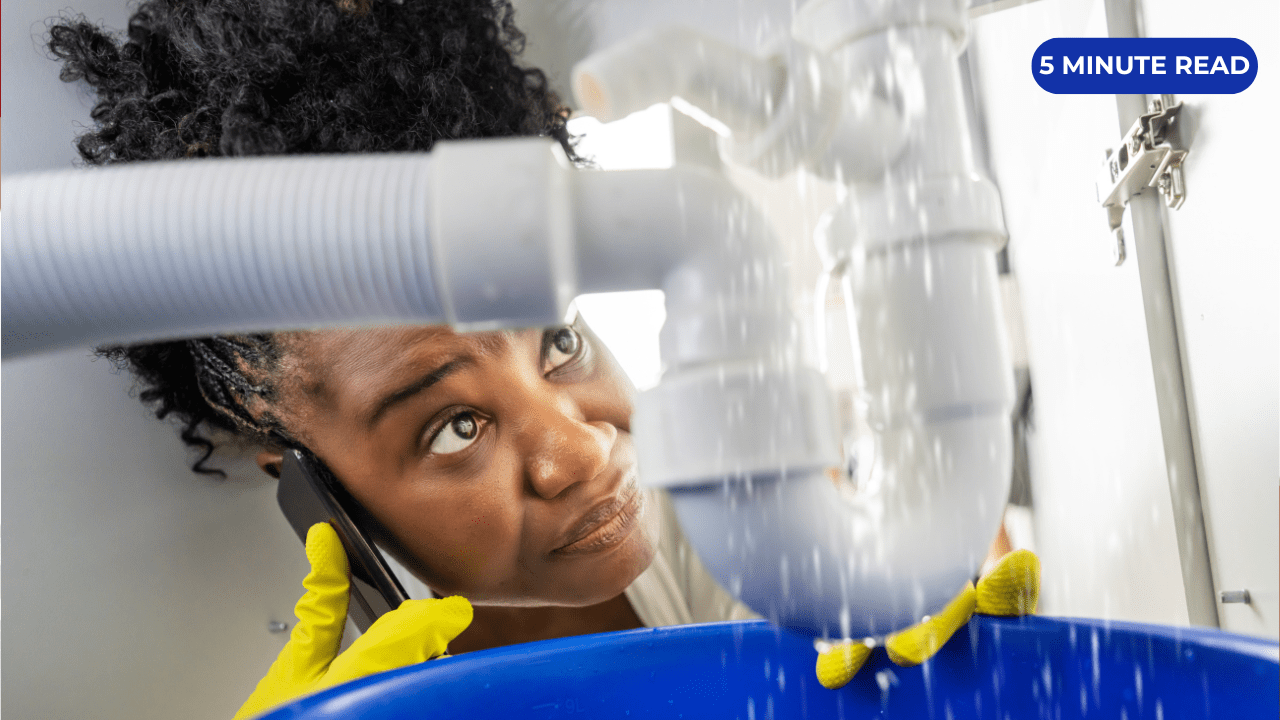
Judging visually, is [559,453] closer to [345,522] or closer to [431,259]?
[345,522]

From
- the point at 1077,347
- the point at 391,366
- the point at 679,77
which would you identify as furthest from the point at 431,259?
the point at 1077,347

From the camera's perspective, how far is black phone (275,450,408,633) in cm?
73

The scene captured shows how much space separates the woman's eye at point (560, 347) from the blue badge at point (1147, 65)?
478 mm

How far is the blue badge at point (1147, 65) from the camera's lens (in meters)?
0.39

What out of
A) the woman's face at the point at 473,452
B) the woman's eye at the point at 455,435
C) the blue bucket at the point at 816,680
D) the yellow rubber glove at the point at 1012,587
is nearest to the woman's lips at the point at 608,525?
the woman's face at the point at 473,452

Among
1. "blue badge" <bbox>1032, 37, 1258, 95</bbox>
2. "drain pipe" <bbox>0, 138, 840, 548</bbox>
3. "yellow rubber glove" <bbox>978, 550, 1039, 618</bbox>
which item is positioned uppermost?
"blue badge" <bbox>1032, 37, 1258, 95</bbox>

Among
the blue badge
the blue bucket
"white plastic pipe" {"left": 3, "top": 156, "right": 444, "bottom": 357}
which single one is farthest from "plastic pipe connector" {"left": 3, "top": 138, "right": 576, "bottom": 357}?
the blue badge

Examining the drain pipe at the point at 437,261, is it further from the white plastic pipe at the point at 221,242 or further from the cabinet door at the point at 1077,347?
the cabinet door at the point at 1077,347

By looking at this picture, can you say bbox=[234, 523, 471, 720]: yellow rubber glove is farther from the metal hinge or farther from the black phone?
the metal hinge

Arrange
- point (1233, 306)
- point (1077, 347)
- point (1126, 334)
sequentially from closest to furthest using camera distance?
point (1233, 306), point (1126, 334), point (1077, 347)

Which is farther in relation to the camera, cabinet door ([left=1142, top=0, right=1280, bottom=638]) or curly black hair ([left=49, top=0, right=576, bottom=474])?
curly black hair ([left=49, top=0, right=576, bottom=474])

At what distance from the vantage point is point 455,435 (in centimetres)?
75

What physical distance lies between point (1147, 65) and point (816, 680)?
1.35 feet

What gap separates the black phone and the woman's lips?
167mm
